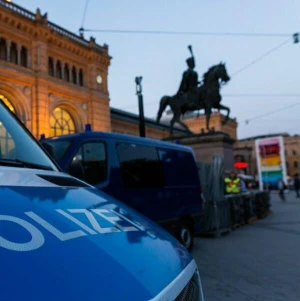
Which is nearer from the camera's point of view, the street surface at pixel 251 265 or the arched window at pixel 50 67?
the street surface at pixel 251 265

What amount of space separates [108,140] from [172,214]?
85.4 inches

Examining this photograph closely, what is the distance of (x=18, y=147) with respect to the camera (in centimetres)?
285

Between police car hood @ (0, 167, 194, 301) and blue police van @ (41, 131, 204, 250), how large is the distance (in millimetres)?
2064

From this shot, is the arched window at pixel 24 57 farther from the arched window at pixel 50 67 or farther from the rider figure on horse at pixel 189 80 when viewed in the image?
the rider figure on horse at pixel 189 80

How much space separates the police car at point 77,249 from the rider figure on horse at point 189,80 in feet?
54.5

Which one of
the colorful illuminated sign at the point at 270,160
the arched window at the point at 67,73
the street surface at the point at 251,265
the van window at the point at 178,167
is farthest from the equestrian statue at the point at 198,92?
the colorful illuminated sign at the point at 270,160

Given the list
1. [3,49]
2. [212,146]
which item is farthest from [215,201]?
[3,49]

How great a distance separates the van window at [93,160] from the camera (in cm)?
547

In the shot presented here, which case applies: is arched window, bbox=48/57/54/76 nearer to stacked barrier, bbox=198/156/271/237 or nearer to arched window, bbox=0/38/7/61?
arched window, bbox=0/38/7/61

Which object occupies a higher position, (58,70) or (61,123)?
(58,70)

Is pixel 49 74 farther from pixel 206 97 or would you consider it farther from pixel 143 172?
pixel 143 172

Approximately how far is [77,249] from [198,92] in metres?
17.1

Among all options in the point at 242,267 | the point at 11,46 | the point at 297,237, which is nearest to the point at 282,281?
the point at 242,267

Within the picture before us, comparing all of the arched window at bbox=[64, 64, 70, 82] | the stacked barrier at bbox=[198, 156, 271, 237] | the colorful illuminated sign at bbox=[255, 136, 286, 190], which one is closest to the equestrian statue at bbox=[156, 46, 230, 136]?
the stacked barrier at bbox=[198, 156, 271, 237]
